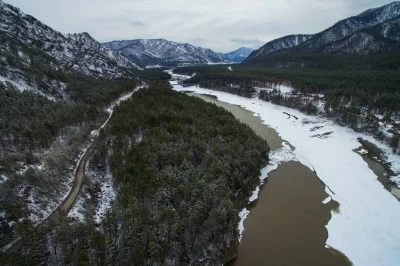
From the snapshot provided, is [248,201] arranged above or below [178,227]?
below

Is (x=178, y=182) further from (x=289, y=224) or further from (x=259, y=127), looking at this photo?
(x=259, y=127)

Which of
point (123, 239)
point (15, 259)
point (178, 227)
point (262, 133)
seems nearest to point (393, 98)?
point (262, 133)

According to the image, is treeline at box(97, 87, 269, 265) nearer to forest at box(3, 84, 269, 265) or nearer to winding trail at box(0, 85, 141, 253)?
forest at box(3, 84, 269, 265)

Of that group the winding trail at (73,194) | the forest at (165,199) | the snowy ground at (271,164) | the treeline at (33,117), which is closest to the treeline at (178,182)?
the forest at (165,199)

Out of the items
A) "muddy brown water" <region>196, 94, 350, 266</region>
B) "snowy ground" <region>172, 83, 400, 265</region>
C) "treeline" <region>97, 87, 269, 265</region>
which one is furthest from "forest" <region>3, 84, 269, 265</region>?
"snowy ground" <region>172, 83, 400, 265</region>

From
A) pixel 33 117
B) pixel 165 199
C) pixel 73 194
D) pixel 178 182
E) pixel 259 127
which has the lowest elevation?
pixel 259 127

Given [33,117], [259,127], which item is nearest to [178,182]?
[33,117]

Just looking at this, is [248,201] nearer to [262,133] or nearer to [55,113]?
[262,133]
